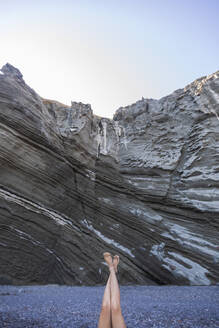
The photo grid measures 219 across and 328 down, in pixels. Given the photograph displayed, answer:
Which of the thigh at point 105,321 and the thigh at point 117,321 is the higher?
the thigh at point 117,321

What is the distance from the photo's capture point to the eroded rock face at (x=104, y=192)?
8.53m

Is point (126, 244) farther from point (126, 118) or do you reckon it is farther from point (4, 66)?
point (4, 66)

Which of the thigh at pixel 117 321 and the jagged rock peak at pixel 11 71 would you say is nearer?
the thigh at pixel 117 321

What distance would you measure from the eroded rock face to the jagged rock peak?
0.25ft

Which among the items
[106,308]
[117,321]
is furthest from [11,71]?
[117,321]

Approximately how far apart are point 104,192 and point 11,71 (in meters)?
7.42

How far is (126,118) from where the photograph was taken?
13516 mm

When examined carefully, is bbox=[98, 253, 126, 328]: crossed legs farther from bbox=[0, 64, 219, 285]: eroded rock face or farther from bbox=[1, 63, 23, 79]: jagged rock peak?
bbox=[1, 63, 23, 79]: jagged rock peak

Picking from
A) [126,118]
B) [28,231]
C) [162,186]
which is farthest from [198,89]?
[28,231]

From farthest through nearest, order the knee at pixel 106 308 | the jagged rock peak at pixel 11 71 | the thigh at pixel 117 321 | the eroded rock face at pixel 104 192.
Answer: the jagged rock peak at pixel 11 71, the eroded rock face at pixel 104 192, the knee at pixel 106 308, the thigh at pixel 117 321

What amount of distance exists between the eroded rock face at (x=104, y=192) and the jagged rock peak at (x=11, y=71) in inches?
3.0

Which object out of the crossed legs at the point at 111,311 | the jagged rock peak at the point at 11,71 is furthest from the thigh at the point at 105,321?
the jagged rock peak at the point at 11,71

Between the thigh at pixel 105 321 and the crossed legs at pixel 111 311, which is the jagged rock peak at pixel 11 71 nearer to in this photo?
the crossed legs at pixel 111 311

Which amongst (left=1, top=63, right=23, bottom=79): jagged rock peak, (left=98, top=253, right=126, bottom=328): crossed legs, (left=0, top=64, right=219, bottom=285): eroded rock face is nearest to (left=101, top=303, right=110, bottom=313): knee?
(left=98, top=253, right=126, bottom=328): crossed legs
